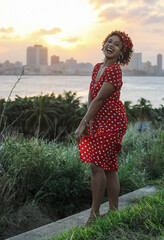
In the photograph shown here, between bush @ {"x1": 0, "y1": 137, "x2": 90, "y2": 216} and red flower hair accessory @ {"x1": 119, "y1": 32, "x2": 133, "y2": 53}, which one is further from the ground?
red flower hair accessory @ {"x1": 119, "y1": 32, "x2": 133, "y2": 53}

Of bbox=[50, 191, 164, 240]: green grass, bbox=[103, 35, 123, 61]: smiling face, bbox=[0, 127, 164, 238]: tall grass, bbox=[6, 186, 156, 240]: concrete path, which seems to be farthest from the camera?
bbox=[0, 127, 164, 238]: tall grass

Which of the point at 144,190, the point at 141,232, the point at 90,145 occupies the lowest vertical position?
the point at 144,190

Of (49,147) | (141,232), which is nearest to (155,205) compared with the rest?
(141,232)

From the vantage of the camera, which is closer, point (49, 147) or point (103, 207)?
point (103, 207)

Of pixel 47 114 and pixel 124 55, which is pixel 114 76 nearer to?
pixel 124 55

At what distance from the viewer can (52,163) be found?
382 cm

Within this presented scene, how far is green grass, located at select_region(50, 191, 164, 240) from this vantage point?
2209 millimetres

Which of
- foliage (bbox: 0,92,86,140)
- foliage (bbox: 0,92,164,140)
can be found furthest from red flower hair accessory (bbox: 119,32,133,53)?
foliage (bbox: 0,92,164,140)

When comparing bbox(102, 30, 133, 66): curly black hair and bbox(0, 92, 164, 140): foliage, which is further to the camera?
bbox(0, 92, 164, 140): foliage

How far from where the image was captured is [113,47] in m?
2.95

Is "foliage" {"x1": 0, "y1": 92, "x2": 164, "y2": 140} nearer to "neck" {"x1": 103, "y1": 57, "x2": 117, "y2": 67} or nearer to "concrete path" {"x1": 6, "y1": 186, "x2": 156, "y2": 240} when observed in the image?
"concrete path" {"x1": 6, "y1": 186, "x2": 156, "y2": 240}

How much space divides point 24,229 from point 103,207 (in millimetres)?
829

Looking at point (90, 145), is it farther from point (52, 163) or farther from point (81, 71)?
point (81, 71)

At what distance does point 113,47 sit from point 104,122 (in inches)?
27.4
